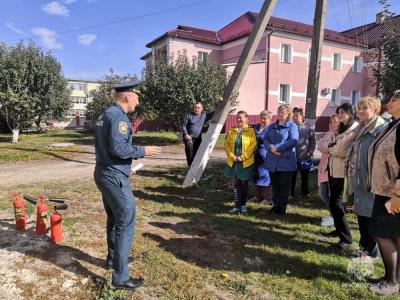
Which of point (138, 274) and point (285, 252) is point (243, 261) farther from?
point (138, 274)

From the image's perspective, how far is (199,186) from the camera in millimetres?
7781

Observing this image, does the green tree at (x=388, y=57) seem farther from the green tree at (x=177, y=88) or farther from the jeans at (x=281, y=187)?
the green tree at (x=177, y=88)

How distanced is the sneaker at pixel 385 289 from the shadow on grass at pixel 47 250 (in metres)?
2.61

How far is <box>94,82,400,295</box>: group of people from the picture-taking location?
3.23 metres

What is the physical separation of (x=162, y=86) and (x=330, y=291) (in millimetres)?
14149

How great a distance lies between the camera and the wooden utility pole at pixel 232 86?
293 inches

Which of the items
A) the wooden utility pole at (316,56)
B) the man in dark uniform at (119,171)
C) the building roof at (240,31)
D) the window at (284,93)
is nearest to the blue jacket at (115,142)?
the man in dark uniform at (119,171)

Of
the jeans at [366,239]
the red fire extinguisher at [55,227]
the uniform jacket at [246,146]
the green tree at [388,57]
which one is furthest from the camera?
the green tree at [388,57]

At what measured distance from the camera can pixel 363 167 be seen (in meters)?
3.94

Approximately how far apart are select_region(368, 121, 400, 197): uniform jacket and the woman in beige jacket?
1.06m

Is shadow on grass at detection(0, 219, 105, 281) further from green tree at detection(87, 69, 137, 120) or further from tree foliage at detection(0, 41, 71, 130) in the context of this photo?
green tree at detection(87, 69, 137, 120)

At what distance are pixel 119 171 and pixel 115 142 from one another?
302 mm

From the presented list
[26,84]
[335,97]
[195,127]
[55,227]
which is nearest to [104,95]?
[26,84]

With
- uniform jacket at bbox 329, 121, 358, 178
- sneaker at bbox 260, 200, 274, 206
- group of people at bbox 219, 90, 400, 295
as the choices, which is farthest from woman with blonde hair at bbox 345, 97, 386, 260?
sneaker at bbox 260, 200, 274, 206
